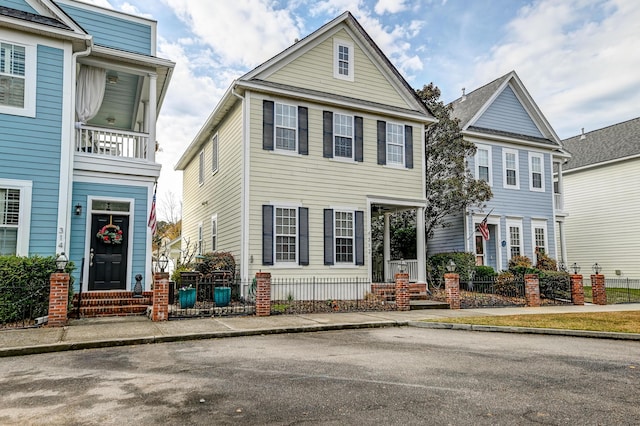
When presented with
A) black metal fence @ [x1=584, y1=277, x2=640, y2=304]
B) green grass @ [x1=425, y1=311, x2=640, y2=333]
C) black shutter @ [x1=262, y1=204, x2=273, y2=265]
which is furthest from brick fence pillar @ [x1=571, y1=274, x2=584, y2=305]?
black shutter @ [x1=262, y1=204, x2=273, y2=265]

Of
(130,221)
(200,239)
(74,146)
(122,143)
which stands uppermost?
(122,143)

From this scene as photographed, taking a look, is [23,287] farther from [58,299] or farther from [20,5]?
[20,5]

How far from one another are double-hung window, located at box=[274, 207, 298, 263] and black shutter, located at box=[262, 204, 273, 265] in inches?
8.8

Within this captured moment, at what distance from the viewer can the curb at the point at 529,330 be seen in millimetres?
9758

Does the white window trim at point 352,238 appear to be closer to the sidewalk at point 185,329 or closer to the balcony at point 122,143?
the sidewalk at point 185,329

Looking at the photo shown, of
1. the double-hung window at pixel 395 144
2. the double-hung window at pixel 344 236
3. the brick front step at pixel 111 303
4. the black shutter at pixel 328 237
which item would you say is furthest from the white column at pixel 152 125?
the double-hung window at pixel 395 144

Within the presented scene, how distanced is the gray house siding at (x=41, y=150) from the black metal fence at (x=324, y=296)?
20.1ft

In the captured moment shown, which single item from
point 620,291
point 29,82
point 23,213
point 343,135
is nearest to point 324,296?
point 343,135

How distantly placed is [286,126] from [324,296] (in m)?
5.79

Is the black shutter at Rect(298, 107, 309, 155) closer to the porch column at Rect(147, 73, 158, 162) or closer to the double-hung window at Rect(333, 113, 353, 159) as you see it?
the double-hung window at Rect(333, 113, 353, 159)

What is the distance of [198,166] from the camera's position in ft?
70.1

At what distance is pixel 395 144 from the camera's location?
17.2 m

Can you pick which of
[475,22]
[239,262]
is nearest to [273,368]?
[239,262]

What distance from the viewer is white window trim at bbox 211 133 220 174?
17.9 m
